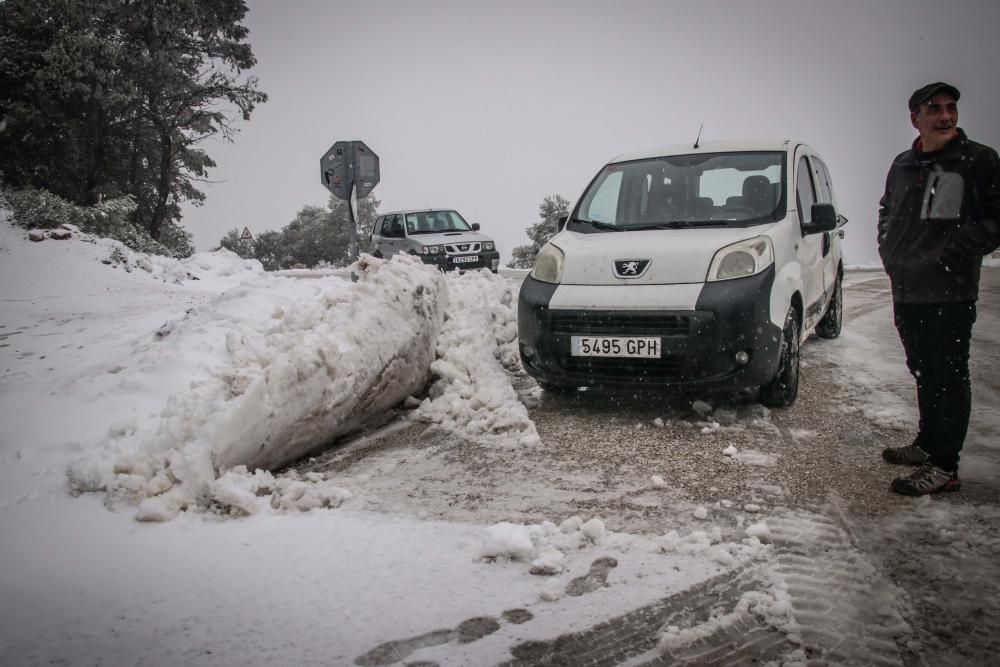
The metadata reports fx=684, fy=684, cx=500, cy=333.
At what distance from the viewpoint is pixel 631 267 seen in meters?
4.50

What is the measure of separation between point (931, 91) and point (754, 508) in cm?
206

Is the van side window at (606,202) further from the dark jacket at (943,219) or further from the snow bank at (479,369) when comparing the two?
the dark jacket at (943,219)

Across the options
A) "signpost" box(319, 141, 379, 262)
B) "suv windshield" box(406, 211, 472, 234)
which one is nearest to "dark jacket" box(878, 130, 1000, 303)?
"signpost" box(319, 141, 379, 262)

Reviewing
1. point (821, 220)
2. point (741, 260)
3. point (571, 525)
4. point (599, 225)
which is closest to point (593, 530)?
point (571, 525)

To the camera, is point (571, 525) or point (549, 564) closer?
point (549, 564)

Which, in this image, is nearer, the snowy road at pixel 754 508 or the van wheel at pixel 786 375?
the snowy road at pixel 754 508

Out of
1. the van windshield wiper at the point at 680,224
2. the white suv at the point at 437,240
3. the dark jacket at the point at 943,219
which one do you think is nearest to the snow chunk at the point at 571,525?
the dark jacket at the point at 943,219

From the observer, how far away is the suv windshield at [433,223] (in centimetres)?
1552

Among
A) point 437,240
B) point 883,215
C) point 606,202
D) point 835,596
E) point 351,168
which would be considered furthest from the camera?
point 437,240

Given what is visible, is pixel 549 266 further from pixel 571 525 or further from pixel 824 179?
pixel 824 179

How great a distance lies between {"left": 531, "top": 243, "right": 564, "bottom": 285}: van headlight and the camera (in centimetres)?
479

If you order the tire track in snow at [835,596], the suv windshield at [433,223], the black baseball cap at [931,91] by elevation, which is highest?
the suv windshield at [433,223]

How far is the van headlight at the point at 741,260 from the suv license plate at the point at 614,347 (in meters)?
0.57

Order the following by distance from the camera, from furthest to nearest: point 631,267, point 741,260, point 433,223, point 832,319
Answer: point 433,223 < point 832,319 < point 631,267 < point 741,260
